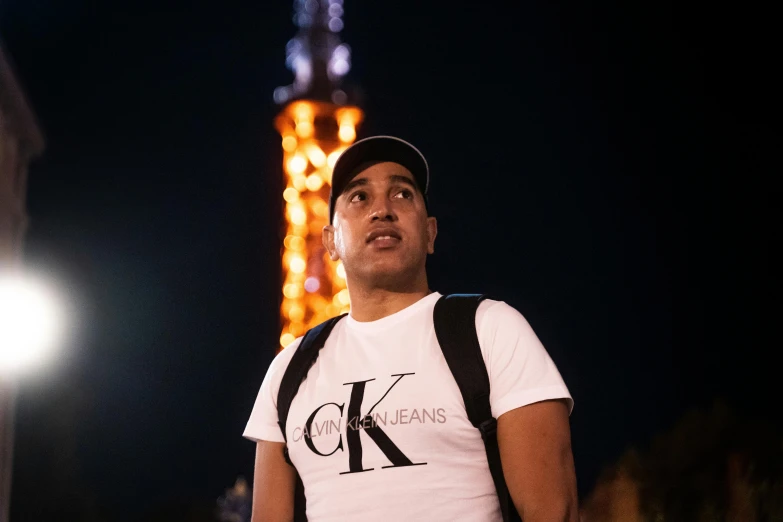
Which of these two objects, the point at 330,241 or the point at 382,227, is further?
the point at 330,241

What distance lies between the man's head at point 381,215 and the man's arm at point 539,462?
2.31 feet

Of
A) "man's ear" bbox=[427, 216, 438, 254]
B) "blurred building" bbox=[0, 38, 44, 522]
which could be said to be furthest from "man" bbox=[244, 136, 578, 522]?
"blurred building" bbox=[0, 38, 44, 522]

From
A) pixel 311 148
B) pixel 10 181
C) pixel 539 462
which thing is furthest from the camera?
pixel 10 181

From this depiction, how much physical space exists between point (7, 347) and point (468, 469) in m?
18.7

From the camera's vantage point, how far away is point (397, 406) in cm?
256

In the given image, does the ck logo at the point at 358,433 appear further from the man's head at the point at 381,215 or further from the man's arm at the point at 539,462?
the man's head at the point at 381,215

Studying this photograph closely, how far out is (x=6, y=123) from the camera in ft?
68.2

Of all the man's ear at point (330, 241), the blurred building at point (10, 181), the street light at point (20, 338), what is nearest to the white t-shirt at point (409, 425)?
the man's ear at point (330, 241)

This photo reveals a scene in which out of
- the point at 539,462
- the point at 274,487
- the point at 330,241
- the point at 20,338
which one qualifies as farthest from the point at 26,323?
the point at 539,462

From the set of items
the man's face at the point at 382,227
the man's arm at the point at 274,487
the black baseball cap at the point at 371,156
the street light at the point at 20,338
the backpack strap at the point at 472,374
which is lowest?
the man's arm at the point at 274,487

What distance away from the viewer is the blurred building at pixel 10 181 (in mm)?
19750

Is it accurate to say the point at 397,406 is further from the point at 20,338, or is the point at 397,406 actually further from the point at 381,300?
the point at 20,338

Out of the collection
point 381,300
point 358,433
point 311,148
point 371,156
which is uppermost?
point 311,148

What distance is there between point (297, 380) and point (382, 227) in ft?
1.92
